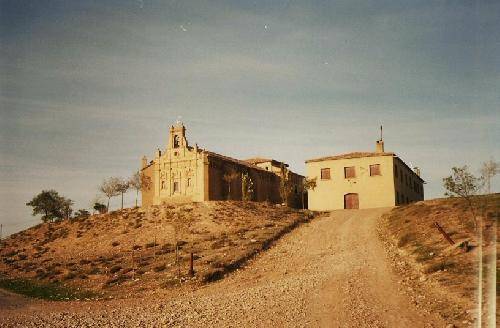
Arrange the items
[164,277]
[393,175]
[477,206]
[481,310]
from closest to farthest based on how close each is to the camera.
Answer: [481,310]
[164,277]
[477,206]
[393,175]

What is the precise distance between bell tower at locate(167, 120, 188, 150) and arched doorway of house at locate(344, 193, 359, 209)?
25010 mm

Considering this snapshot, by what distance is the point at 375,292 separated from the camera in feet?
54.6

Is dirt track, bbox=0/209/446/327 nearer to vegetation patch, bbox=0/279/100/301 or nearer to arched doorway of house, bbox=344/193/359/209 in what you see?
vegetation patch, bbox=0/279/100/301

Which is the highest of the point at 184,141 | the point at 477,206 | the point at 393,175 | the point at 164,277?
the point at 184,141

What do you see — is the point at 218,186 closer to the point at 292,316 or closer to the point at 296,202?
the point at 296,202

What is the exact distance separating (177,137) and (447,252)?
4818cm

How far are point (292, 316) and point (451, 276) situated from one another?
23.1 ft

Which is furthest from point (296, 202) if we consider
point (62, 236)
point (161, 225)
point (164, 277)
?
point (164, 277)

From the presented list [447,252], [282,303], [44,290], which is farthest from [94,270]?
[447,252]

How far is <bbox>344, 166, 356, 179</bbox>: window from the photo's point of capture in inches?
1991

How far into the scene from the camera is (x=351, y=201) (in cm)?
5006

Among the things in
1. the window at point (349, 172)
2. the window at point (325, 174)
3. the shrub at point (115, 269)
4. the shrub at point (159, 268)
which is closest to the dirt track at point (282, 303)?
the shrub at point (159, 268)

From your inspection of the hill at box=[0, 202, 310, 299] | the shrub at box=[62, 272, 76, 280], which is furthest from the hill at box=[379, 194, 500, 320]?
the shrub at box=[62, 272, 76, 280]

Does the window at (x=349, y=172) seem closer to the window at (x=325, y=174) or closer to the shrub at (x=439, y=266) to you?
the window at (x=325, y=174)
